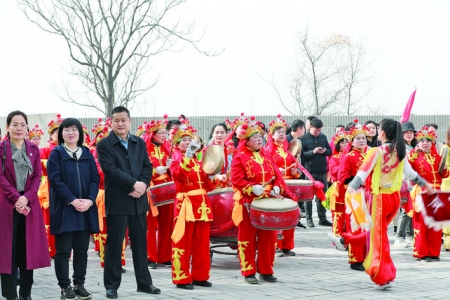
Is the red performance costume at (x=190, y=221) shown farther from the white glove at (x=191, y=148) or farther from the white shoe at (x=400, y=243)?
the white shoe at (x=400, y=243)

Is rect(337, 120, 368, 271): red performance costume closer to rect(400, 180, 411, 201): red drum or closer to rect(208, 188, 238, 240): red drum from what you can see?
rect(400, 180, 411, 201): red drum

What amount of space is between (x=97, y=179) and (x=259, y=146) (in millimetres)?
1989

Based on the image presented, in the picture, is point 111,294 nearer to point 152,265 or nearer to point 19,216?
point 19,216

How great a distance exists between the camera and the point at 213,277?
866 centimetres

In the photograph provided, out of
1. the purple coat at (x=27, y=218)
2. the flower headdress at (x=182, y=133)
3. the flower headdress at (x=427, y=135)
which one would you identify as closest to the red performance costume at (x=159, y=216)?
the flower headdress at (x=182, y=133)

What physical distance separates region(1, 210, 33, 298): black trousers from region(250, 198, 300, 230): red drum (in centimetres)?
249

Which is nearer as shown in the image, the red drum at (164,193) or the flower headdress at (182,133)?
the flower headdress at (182,133)

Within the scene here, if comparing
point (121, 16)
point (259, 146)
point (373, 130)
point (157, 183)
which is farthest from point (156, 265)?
point (121, 16)

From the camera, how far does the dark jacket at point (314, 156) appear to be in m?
13.6

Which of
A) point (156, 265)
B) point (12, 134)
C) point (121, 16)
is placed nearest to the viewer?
point (12, 134)

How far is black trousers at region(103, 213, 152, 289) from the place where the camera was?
7473 millimetres

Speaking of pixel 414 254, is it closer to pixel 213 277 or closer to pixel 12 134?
pixel 213 277

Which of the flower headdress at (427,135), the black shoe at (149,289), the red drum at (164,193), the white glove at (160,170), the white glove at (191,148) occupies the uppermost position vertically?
the flower headdress at (427,135)

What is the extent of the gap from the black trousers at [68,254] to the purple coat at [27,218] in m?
0.13
